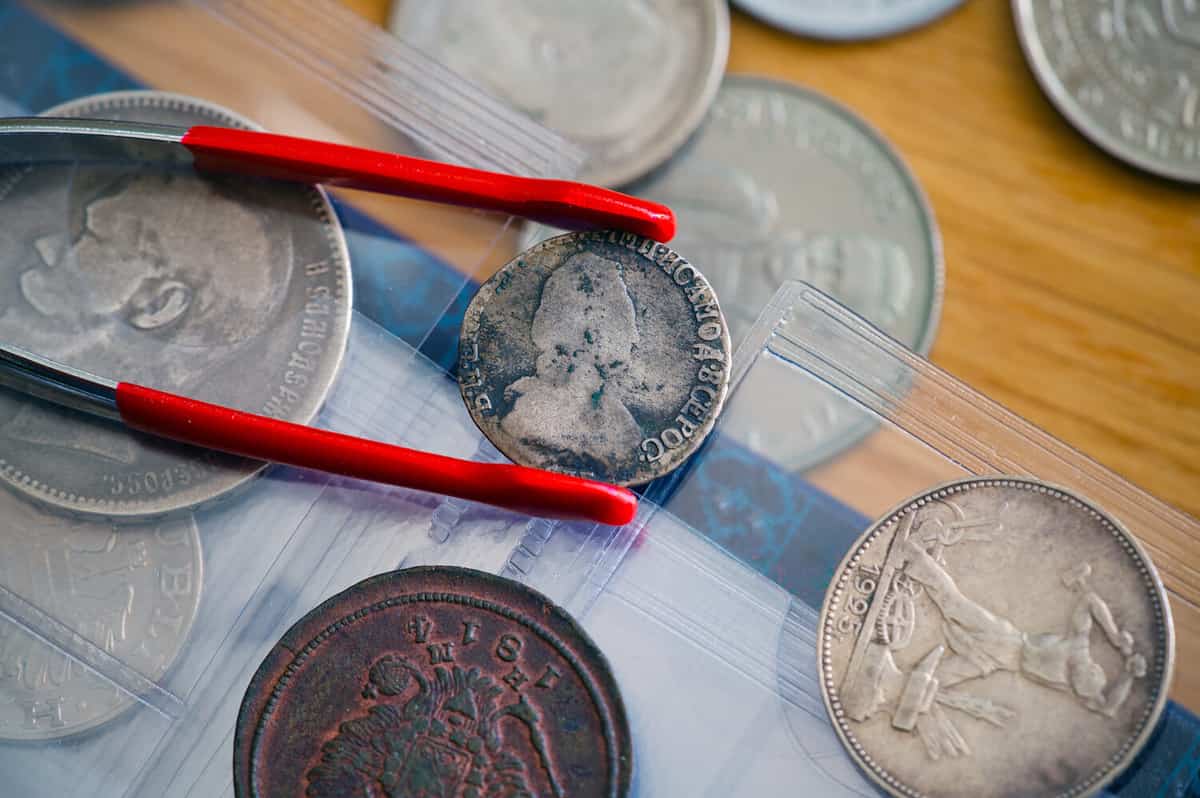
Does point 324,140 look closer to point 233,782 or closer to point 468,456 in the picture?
point 468,456

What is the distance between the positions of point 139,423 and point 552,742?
0.32m

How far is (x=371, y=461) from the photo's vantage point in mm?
635

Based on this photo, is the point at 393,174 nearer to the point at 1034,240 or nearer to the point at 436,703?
the point at 436,703

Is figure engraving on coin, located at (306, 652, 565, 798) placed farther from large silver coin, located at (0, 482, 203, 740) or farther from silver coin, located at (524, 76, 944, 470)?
silver coin, located at (524, 76, 944, 470)

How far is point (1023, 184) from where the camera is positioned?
94 centimetres

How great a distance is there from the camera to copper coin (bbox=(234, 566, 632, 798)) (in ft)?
1.88

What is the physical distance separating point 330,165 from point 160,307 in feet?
0.49

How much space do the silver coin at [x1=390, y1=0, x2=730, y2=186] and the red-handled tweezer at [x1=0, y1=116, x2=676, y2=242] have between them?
0.23 metres

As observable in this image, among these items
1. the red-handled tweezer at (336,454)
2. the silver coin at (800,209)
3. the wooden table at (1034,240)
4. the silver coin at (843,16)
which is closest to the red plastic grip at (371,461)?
the red-handled tweezer at (336,454)

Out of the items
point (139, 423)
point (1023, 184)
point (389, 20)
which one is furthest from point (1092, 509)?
point (389, 20)

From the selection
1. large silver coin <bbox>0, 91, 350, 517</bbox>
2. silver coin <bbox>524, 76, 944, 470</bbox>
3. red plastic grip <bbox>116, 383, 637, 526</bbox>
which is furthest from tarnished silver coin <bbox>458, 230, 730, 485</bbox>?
silver coin <bbox>524, 76, 944, 470</bbox>

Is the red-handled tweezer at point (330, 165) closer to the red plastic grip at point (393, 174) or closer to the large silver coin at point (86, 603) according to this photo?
the red plastic grip at point (393, 174)

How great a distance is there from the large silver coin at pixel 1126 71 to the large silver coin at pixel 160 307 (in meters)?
0.64

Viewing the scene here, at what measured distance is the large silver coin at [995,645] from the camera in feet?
1.84
